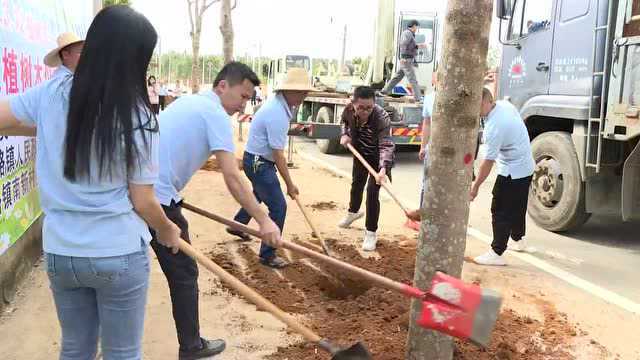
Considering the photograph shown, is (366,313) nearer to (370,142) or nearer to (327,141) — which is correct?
(370,142)

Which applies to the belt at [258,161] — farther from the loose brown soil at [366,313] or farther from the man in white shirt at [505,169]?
the man in white shirt at [505,169]

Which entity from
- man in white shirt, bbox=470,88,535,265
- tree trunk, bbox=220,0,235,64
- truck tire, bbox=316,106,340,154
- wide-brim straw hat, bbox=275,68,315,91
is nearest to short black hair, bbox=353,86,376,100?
wide-brim straw hat, bbox=275,68,315,91

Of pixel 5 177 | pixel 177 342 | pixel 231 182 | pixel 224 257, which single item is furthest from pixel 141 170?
pixel 224 257

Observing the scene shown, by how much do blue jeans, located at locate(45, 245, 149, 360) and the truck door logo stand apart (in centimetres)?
591

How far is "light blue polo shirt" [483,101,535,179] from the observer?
4867 millimetres

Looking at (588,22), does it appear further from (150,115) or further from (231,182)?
(150,115)

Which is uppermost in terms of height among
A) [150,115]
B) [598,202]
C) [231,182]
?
[150,115]

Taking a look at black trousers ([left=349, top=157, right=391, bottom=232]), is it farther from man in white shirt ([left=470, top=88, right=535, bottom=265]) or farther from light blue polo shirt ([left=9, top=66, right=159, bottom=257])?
light blue polo shirt ([left=9, top=66, right=159, bottom=257])

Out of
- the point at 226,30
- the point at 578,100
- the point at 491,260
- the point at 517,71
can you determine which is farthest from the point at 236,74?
the point at 226,30

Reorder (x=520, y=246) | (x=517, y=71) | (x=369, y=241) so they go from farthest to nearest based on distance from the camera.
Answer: (x=517, y=71), (x=520, y=246), (x=369, y=241)

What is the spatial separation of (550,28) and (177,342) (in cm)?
524

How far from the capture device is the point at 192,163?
308cm

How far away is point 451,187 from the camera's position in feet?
8.86

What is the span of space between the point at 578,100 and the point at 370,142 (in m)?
2.21
